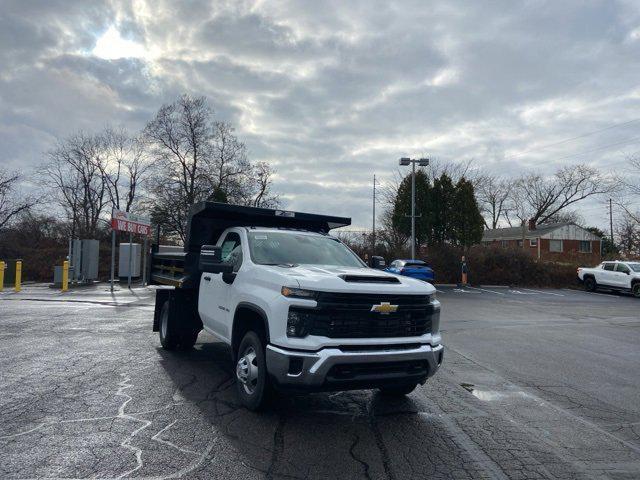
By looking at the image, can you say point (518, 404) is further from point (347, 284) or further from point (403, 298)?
point (347, 284)

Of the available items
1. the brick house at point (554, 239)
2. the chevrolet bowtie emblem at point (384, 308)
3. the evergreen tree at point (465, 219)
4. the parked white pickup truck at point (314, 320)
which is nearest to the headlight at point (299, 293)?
the parked white pickup truck at point (314, 320)

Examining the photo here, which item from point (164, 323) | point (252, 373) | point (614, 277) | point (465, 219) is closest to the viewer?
point (252, 373)

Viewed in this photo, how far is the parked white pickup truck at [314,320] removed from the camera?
4594 mm

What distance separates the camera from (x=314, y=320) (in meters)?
4.64

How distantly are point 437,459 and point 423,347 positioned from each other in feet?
3.74

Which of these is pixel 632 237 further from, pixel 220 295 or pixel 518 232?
pixel 220 295

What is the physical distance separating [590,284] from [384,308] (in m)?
29.5

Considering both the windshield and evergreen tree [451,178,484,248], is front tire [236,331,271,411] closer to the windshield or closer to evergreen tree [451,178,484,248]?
the windshield

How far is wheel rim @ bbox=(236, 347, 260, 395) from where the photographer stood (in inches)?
204

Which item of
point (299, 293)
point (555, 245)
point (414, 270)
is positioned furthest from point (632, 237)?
point (299, 293)

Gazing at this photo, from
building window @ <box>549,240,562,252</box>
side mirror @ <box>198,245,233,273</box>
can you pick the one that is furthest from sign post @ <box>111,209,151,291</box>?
building window @ <box>549,240,562,252</box>

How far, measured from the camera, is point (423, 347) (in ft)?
16.5

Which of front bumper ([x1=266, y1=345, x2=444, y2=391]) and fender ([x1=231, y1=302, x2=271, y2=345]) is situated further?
fender ([x1=231, y1=302, x2=271, y2=345])

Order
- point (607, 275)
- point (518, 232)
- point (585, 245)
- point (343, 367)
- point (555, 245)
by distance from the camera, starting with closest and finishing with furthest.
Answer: point (343, 367), point (607, 275), point (555, 245), point (585, 245), point (518, 232)
